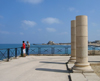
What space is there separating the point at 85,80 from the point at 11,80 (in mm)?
3666

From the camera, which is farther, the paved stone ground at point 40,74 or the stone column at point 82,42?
the stone column at point 82,42

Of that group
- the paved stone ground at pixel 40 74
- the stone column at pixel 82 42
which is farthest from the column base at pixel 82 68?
the paved stone ground at pixel 40 74

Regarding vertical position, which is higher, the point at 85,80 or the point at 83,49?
the point at 83,49

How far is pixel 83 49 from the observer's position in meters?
8.45

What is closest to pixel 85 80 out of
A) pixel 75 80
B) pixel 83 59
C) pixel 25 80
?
pixel 75 80

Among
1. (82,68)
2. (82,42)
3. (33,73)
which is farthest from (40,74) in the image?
(82,42)

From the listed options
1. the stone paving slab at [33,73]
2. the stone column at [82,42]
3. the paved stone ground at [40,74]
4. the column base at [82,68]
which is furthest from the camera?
the stone column at [82,42]

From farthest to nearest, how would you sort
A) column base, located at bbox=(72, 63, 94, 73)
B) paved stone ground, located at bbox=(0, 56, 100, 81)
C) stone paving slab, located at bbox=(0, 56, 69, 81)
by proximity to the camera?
column base, located at bbox=(72, 63, 94, 73), stone paving slab, located at bbox=(0, 56, 69, 81), paved stone ground, located at bbox=(0, 56, 100, 81)

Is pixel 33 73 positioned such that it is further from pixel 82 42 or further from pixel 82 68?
pixel 82 42

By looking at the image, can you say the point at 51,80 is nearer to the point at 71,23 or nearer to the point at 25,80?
the point at 25,80

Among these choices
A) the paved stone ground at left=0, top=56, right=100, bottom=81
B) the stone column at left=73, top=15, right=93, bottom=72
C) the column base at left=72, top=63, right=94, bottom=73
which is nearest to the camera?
the paved stone ground at left=0, top=56, right=100, bottom=81

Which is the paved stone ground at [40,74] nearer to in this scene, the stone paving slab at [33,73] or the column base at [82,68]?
the stone paving slab at [33,73]

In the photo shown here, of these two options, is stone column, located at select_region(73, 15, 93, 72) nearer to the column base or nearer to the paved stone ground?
the column base

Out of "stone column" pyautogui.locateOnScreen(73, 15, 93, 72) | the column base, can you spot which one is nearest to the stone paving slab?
the column base
